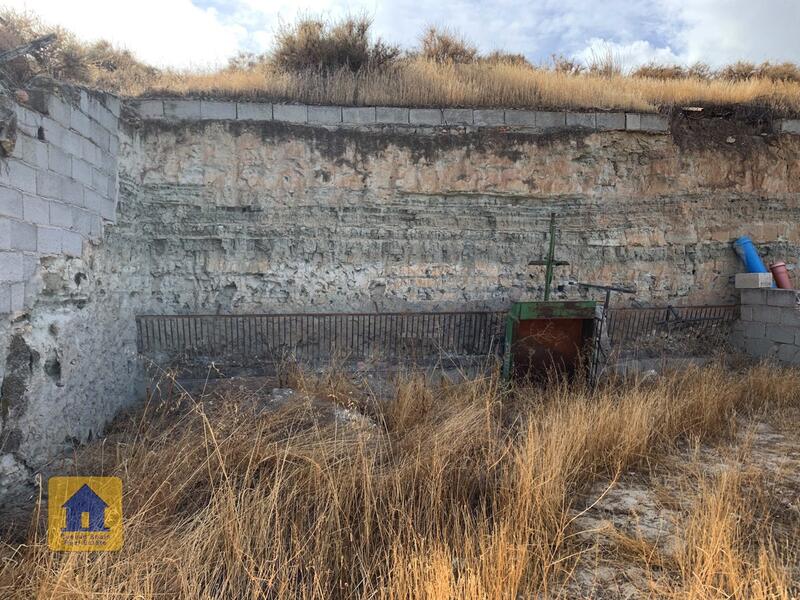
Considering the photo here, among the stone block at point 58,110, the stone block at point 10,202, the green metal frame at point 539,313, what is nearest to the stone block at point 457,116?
the green metal frame at point 539,313

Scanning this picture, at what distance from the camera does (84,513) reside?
2955 mm

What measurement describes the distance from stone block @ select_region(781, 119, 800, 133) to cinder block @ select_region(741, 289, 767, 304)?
2268 millimetres

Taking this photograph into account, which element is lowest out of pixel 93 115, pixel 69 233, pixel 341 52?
pixel 69 233

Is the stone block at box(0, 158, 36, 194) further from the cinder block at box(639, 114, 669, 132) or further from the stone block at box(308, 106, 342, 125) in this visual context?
the cinder block at box(639, 114, 669, 132)

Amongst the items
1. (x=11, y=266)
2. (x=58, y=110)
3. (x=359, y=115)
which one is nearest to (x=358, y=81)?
(x=359, y=115)

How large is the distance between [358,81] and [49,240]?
4.21m

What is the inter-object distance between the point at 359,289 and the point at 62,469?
11.5 feet

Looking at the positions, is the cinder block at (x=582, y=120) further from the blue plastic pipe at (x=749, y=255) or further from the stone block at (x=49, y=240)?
the stone block at (x=49, y=240)

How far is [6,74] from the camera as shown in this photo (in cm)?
388

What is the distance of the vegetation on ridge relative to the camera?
249 inches

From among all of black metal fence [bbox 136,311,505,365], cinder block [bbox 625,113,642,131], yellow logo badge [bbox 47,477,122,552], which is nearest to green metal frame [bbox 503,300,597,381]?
black metal fence [bbox 136,311,505,365]

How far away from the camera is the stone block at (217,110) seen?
5910 millimetres

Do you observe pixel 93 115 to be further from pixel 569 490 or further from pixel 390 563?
pixel 569 490

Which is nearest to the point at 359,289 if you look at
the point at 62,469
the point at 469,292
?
the point at 469,292
